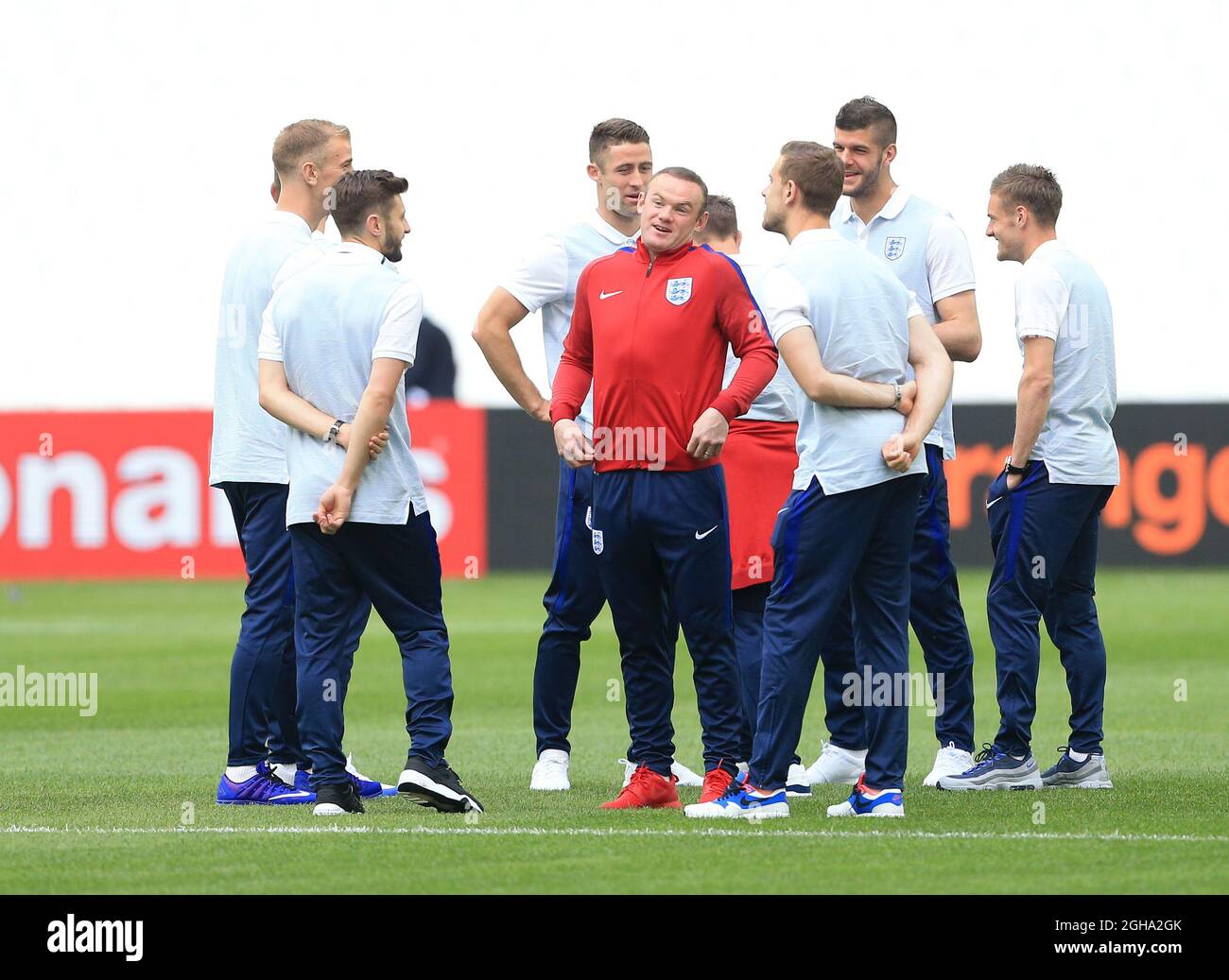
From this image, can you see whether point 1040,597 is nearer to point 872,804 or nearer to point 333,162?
point 872,804

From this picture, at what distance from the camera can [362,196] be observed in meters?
6.62

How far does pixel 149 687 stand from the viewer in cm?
1141

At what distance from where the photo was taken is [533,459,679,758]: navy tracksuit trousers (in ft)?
23.7

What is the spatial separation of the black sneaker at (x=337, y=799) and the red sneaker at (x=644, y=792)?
0.85 meters

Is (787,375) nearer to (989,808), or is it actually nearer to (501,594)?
(989,808)

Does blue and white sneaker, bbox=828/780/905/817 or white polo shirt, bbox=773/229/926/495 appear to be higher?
white polo shirt, bbox=773/229/926/495

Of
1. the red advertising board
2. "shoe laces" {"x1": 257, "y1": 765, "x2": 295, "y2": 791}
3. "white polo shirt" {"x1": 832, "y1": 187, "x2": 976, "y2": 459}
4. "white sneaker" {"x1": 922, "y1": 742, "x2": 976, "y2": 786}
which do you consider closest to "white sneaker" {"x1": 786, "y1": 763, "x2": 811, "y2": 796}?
"white sneaker" {"x1": 922, "y1": 742, "x2": 976, "y2": 786}

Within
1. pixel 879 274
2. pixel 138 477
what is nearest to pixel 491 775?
pixel 879 274

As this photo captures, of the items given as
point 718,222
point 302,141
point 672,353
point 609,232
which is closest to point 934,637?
point 672,353

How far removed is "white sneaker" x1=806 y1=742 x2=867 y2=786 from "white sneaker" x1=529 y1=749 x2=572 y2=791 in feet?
3.11

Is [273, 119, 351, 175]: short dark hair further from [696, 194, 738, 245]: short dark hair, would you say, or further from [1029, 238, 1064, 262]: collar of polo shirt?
[1029, 238, 1064, 262]: collar of polo shirt

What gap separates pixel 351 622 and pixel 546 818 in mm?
Result: 989

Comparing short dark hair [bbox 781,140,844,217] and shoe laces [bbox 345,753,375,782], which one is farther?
shoe laces [bbox 345,753,375,782]
